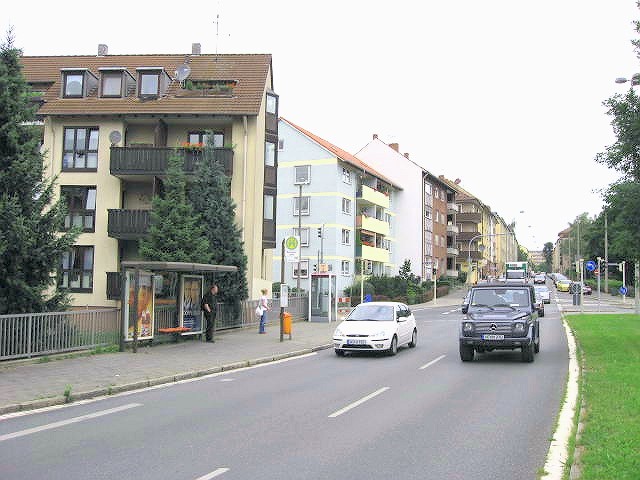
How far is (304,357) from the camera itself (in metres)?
18.7

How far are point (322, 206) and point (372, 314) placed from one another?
34947 millimetres

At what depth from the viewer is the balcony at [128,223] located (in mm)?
32031

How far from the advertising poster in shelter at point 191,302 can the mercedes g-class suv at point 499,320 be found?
866 cm

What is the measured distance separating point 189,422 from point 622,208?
13.2 meters

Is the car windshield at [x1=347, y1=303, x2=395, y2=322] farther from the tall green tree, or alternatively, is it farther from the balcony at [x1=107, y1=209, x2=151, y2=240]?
the balcony at [x1=107, y1=209, x2=151, y2=240]

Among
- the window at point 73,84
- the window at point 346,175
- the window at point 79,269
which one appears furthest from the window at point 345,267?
the window at point 73,84

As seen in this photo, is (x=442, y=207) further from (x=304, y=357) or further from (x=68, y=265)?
(x=304, y=357)

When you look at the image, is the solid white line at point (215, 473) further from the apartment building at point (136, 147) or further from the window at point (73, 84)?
the window at point (73, 84)

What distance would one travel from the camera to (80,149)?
34.6 metres

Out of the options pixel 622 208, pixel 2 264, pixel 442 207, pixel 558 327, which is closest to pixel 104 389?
pixel 2 264

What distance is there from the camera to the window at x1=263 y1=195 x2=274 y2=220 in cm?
3494

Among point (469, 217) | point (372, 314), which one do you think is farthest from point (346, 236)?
point (469, 217)

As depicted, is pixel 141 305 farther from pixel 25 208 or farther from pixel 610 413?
pixel 610 413

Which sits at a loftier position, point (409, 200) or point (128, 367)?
point (409, 200)
